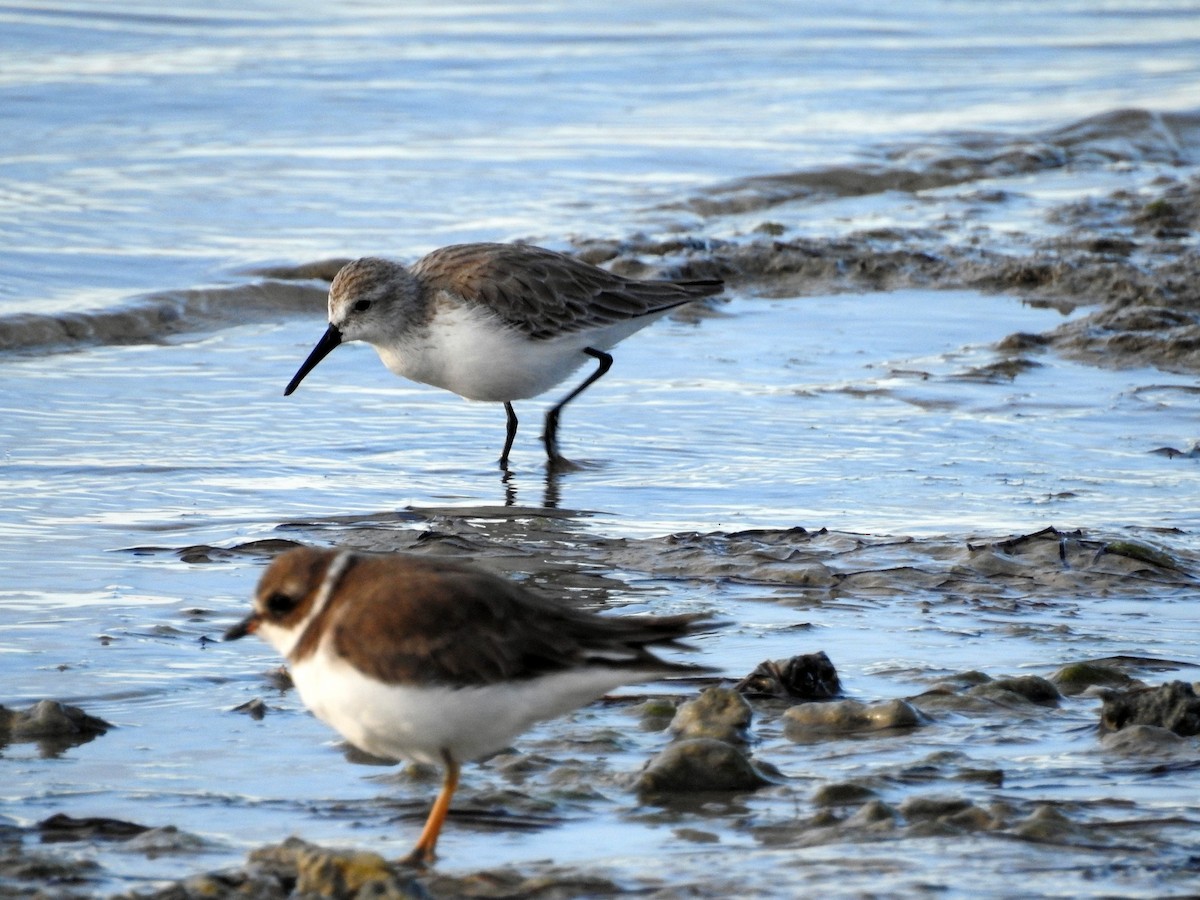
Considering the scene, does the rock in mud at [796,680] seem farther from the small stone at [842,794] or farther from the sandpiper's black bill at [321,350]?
the sandpiper's black bill at [321,350]

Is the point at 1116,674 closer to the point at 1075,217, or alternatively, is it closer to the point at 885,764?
the point at 885,764

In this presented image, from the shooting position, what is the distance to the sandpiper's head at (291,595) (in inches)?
147

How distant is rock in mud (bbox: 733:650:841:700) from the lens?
14.9ft

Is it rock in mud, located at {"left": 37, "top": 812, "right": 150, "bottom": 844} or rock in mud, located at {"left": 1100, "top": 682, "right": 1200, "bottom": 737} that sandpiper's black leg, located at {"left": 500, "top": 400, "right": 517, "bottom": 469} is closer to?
rock in mud, located at {"left": 1100, "top": 682, "right": 1200, "bottom": 737}

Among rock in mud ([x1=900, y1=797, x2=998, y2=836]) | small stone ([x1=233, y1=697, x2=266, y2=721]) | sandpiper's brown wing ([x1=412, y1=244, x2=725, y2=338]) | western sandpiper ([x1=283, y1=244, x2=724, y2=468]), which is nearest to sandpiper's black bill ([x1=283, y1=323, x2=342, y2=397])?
western sandpiper ([x1=283, y1=244, x2=724, y2=468])

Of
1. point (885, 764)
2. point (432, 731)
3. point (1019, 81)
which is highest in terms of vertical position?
point (1019, 81)

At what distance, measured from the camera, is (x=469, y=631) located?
3.65 metres

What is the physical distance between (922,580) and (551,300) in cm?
286

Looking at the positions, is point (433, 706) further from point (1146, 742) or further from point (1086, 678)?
point (1086, 678)

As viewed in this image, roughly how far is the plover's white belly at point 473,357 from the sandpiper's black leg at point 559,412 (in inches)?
6.3

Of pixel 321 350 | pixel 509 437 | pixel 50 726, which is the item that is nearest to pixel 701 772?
pixel 50 726

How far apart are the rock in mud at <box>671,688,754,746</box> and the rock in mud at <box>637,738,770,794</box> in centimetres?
27

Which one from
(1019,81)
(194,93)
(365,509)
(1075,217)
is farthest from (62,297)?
(1019,81)

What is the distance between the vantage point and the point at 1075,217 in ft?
39.9
